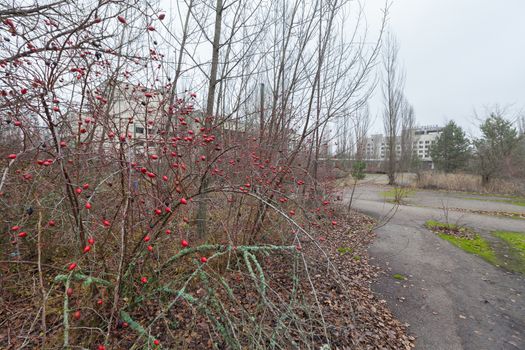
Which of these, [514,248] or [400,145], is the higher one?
[400,145]

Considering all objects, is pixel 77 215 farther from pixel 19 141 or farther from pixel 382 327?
pixel 382 327

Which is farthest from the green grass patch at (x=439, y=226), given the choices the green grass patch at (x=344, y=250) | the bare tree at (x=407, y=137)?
the bare tree at (x=407, y=137)

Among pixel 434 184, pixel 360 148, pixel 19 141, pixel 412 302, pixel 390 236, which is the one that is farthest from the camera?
pixel 434 184

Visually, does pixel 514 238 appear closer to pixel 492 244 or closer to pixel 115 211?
pixel 492 244

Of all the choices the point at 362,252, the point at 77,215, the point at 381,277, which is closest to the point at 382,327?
the point at 381,277

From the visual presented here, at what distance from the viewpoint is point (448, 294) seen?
351cm

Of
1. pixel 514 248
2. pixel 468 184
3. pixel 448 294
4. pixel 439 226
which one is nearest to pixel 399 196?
pixel 439 226

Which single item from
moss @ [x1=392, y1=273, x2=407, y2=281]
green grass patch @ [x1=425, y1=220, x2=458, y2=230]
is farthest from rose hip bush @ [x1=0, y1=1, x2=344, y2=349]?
green grass patch @ [x1=425, y1=220, x2=458, y2=230]

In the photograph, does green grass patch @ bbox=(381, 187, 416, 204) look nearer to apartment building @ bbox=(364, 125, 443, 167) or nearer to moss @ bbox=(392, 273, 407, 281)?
apartment building @ bbox=(364, 125, 443, 167)

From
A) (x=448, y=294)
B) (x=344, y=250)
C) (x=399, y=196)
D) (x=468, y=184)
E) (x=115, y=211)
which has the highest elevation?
(x=115, y=211)

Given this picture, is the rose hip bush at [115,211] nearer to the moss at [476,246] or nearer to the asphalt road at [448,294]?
the asphalt road at [448,294]

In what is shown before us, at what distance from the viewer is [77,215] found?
1.71 metres

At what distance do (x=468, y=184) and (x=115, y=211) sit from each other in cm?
2173

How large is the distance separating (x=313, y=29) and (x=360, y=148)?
375 cm
